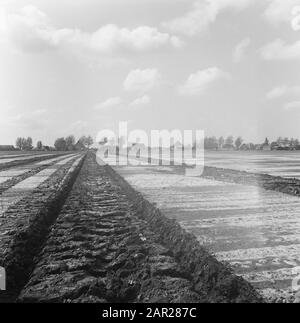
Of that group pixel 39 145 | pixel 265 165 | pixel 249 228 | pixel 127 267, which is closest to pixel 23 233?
pixel 127 267

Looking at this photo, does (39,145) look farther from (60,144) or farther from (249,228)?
(249,228)

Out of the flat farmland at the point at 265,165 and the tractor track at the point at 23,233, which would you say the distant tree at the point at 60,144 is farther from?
the tractor track at the point at 23,233

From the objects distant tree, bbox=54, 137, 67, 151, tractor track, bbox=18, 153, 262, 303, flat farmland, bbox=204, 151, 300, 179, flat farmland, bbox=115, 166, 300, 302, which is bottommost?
tractor track, bbox=18, 153, 262, 303

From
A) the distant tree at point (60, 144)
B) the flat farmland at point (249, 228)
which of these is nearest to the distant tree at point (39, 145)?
the distant tree at point (60, 144)

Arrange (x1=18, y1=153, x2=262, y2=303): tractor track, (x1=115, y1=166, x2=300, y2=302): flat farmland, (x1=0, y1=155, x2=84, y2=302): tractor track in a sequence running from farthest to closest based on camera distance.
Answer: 1. (x1=0, y1=155, x2=84, y2=302): tractor track
2. (x1=115, y1=166, x2=300, y2=302): flat farmland
3. (x1=18, y1=153, x2=262, y2=303): tractor track

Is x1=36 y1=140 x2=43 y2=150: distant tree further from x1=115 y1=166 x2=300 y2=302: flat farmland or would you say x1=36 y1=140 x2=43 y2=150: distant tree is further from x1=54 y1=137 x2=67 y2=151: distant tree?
x1=115 y1=166 x2=300 y2=302: flat farmland

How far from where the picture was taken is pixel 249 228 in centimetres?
728

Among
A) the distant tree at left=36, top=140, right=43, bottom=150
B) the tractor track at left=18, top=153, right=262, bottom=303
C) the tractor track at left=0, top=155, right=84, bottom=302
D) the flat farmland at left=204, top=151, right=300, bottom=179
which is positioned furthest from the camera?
the distant tree at left=36, top=140, right=43, bottom=150

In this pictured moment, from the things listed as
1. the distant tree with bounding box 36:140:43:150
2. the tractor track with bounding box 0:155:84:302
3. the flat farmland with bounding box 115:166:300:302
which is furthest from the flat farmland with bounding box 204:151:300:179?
the distant tree with bounding box 36:140:43:150

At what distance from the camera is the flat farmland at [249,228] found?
4758 millimetres

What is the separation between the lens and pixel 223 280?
4.59 m

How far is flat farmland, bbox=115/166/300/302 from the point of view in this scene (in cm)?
476
